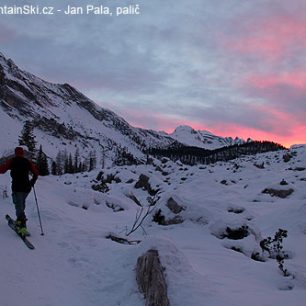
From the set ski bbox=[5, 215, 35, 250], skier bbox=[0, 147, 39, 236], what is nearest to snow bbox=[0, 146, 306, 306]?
ski bbox=[5, 215, 35, 250]

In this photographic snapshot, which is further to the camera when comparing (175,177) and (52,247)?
(175,177)

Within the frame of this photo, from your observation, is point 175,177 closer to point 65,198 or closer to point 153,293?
point 65,198

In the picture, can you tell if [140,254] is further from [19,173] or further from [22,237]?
[19,173]

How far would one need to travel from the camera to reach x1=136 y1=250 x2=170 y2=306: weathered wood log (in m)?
7.22

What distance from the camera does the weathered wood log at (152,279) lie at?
7.22 meters

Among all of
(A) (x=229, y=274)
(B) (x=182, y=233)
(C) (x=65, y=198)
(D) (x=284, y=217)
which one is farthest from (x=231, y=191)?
(A) (x=229, y=274)

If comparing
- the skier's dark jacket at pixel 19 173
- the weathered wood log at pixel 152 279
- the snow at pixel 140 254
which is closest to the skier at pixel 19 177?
the skier's dark jacket at pixel 19 173

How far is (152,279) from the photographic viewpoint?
7.62 m

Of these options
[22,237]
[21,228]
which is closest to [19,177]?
[21,228]

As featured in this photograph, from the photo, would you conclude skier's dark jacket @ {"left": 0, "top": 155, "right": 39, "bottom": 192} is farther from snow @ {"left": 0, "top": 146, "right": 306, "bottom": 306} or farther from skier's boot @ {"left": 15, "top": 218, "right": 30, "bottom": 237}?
snow @ {"left": 0, "top": 146, "right": 306, "bottom": 306}

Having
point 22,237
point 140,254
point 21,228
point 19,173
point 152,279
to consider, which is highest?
point 19,173

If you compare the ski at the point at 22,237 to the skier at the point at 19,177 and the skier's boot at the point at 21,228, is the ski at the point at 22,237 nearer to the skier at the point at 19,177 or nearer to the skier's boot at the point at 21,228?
the skier's boot at the point at 21,228

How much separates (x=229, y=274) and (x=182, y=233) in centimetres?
465

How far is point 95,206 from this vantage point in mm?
19469
